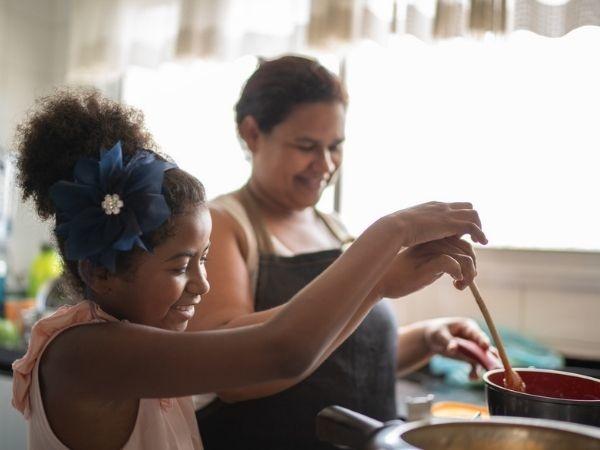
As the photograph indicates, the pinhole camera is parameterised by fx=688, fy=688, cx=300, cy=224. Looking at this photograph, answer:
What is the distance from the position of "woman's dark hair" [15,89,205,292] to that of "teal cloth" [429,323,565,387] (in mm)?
1112

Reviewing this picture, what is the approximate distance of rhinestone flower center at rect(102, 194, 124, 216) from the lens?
2.68 feet

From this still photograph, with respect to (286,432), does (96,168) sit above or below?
above

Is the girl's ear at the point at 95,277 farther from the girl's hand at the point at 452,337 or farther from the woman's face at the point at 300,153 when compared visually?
the girl's hand at the point at 452,337

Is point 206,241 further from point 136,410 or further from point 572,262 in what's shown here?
point 572,262

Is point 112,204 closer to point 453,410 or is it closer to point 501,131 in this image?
point 453,410

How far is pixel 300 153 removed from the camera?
4.30 ft

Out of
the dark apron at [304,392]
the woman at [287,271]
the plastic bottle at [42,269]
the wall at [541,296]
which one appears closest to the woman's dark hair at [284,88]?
the woman at [287,271]

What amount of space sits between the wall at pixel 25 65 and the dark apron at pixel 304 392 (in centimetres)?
185

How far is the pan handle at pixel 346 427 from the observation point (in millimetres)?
642

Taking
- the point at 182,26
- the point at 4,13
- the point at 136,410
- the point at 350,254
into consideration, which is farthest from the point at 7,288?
the point at 350,254

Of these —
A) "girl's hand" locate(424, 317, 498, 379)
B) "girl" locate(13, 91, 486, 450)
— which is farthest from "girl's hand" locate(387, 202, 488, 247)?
"girl's hand" locate(424, 317, 498, 379)

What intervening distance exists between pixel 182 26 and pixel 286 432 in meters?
1.73

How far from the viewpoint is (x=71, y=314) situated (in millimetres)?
852

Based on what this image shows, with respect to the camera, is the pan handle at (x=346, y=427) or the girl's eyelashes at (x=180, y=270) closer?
the pan handle at (x=346, y=427)
